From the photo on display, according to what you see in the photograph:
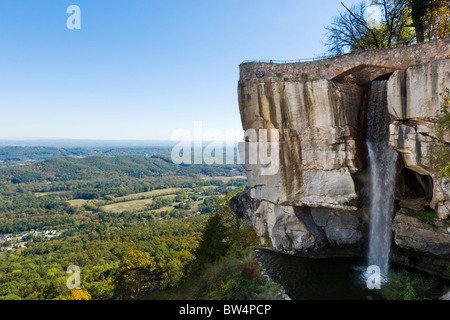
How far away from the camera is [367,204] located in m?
17.1

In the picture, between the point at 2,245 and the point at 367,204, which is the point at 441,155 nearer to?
the point at 367,204

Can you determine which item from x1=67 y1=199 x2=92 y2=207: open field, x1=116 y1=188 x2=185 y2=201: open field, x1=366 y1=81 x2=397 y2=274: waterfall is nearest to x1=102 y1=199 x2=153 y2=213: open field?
x1=116 y1=188 x2=185 y2=201: open field

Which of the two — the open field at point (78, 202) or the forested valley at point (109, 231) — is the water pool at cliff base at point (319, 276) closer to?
the forested valley at point (109, 231)

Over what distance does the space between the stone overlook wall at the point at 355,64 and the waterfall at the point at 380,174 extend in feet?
5.20

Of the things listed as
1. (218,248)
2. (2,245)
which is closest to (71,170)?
(2,245)

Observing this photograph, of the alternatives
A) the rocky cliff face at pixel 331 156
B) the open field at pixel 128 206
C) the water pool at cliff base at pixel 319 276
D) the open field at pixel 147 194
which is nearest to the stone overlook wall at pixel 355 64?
the rocky cliff face at pixel 331 156

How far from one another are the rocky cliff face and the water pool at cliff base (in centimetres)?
124

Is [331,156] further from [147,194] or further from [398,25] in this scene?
[147,194]

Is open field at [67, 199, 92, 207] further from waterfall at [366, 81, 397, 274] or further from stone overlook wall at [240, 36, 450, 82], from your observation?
waterfall at [366, 81, 397, 274]

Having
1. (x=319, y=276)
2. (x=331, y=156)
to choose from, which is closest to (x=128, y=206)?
(x=319, y=276)

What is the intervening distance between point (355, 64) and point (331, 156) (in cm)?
571

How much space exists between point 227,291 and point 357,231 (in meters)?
10.5

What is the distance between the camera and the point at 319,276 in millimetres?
14695

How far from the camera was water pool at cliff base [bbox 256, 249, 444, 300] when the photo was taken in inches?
504
